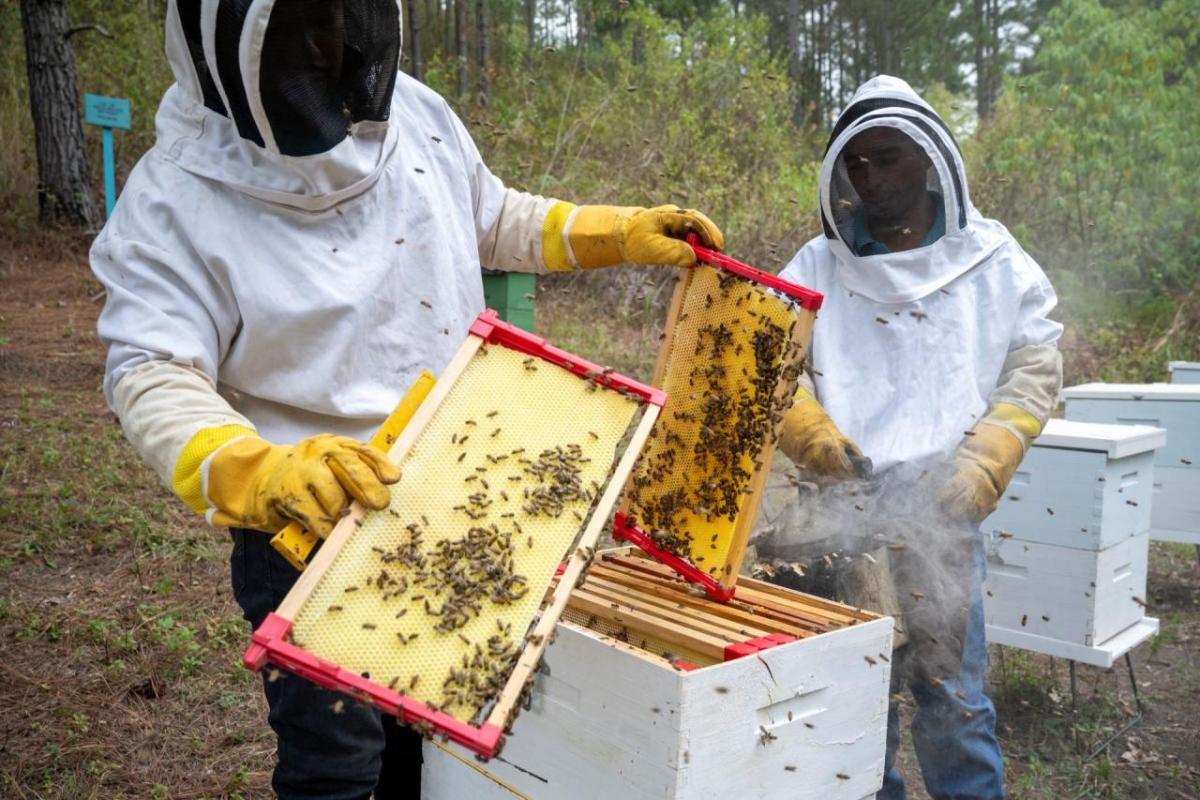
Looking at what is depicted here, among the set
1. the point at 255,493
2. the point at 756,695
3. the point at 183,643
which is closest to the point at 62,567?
the point at 183,643

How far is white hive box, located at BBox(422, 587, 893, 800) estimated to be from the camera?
1.93m

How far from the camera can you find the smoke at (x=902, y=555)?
287 cm

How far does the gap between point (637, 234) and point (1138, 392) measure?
4162 millimetres

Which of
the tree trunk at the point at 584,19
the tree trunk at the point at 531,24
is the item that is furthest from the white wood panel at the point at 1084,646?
the tree trunk at the point at 531,24

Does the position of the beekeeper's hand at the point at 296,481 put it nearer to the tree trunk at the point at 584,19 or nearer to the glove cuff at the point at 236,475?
the glove cuff at the point at 236,475

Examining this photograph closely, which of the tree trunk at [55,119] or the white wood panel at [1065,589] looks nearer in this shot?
the white wood panel at [1065,589]

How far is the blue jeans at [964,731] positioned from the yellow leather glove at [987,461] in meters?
0.25

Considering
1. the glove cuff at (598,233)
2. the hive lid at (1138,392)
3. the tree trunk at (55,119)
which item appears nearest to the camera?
the glove cuff at (598,233)

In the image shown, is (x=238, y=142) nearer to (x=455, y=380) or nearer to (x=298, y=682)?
(x=455, y=380)

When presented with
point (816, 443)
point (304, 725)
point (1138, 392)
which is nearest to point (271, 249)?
point (304, 725)

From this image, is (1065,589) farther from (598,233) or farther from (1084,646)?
(598,233)

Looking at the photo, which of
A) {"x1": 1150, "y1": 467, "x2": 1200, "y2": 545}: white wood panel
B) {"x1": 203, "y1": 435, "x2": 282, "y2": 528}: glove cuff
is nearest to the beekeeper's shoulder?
{"x1": 203, "y1": 435, "x2": 282, "y2": 528}: glove cuff

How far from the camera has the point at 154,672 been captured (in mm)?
3955

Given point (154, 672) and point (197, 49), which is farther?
point (154, 672)
